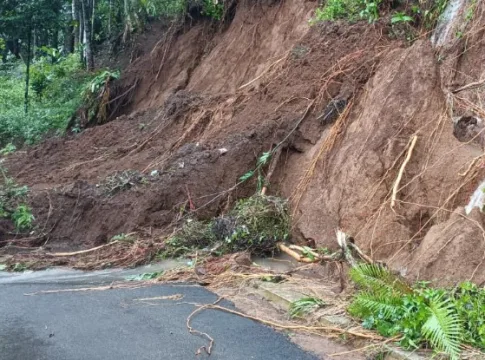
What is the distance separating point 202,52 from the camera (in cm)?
1816

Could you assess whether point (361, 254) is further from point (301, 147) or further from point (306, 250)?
point (301, 147)

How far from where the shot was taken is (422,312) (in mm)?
5676

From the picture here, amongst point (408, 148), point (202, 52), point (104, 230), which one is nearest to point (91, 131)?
point (202, 52)

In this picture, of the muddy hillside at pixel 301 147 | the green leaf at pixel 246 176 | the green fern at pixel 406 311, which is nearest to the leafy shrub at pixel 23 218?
the muddy hillside at pixel 301 147

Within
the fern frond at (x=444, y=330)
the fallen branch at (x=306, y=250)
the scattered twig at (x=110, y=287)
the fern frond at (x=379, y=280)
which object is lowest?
the scattered twig at (x=110, y=287)

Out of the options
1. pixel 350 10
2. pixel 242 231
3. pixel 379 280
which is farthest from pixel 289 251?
pixel 350 10

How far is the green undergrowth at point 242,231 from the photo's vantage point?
32.5ft

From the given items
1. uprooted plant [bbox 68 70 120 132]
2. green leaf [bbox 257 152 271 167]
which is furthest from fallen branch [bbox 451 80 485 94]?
uprooted plant [bbox 68 70 120 132]

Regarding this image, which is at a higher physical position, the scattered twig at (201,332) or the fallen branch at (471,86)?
the fallen branch at (471,86)

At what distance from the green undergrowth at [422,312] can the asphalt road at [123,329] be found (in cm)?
80

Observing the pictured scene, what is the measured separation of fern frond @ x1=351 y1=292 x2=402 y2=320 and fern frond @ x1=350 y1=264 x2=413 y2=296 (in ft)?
0.30

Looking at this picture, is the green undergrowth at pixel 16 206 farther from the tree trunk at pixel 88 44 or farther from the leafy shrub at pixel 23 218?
the tree trunk at pixel 88 44

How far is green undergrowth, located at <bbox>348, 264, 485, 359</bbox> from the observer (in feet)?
17.6

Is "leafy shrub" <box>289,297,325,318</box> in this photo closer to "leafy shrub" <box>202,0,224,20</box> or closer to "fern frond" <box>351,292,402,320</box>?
"fern frond" <box>351,292,402,320</box>
